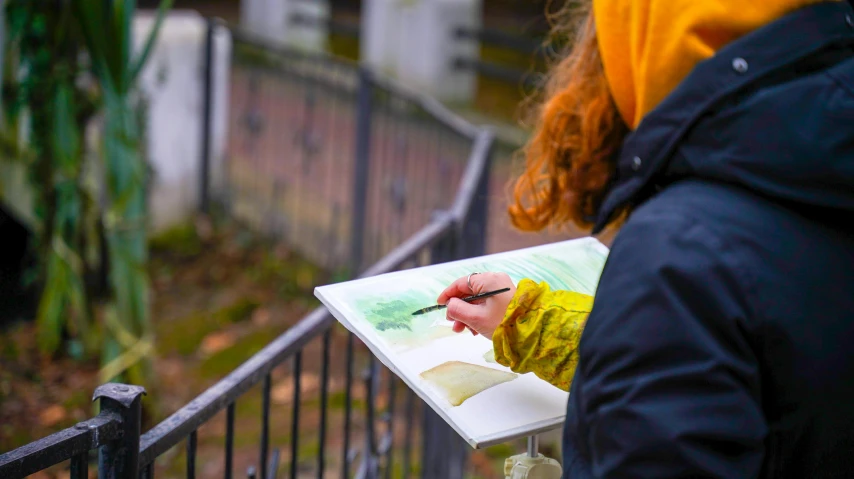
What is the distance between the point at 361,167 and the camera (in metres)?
5.25

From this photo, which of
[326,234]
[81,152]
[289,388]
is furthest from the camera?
[326,234]

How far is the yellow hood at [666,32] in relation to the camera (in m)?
1.24

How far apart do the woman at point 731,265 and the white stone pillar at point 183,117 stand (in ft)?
17.9

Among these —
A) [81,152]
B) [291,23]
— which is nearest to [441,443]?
[81,152]

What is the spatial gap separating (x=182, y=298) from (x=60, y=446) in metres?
4.53

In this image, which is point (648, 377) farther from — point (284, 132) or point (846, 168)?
point (284, 132)

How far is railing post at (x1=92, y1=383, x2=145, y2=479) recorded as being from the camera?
1.45 m

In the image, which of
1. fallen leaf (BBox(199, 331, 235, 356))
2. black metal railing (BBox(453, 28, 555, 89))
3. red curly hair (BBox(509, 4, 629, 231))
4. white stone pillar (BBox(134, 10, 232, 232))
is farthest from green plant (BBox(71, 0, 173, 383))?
black metal railing (BBox(453, 28, 555, 89))

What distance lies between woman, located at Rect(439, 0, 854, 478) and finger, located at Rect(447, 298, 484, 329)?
0.26 meters

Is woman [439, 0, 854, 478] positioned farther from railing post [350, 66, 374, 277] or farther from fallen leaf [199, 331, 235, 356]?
fallen leaf [199, 331, 235, 356]

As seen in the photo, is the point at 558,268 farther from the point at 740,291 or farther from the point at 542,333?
the point at 740,291

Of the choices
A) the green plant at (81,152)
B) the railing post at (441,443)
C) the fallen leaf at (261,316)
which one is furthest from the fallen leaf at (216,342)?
the railing post at (441,443)

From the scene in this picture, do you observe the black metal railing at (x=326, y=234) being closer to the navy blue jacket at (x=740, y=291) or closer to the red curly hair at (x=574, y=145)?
the red curly hair at (x=574, y=145)

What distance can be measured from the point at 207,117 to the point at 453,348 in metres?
5.48
